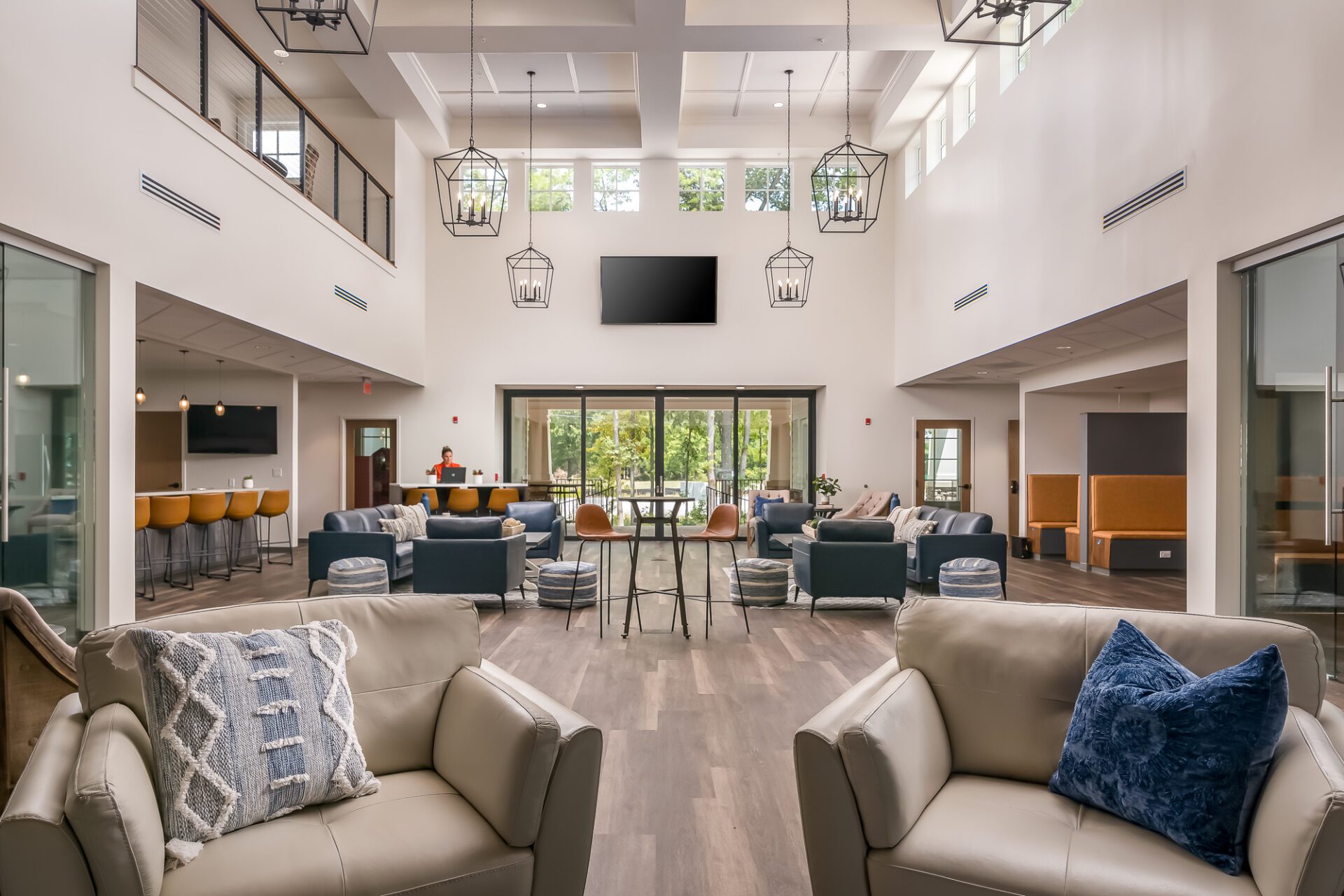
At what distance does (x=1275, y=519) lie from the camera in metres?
4.83

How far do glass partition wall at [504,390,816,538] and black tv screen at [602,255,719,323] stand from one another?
1.36m

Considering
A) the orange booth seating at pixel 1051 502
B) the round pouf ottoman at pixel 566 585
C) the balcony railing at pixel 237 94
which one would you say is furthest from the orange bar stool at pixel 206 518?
the orange booth seating at pixel 1051 502

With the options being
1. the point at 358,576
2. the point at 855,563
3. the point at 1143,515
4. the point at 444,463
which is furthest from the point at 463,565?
the point at 1143,515

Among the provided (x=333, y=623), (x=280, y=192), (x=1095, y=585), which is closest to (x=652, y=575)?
(x=1095, y=585)

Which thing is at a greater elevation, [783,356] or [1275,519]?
[783,356]

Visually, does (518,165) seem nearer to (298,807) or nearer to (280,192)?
(280,192)

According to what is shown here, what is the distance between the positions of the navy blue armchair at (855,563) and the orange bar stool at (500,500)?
537 cm

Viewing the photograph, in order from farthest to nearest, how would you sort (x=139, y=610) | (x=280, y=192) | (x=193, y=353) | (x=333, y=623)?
(x=193, y=353) < (x=280, y=192) < (x=139, y=610) < (x=333, y=623)

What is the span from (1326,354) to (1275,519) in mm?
1046

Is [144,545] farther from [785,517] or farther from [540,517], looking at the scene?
[785,517]

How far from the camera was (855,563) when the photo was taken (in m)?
6.78

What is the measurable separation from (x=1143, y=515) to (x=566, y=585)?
734 centimetres

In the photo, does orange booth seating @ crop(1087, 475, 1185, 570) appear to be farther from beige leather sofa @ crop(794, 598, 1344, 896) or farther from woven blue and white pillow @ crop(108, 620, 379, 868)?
woven blue and white pillow @ crop(108, 620, 379, 868)

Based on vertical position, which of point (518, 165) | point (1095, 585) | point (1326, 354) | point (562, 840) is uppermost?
point (518, 165)
